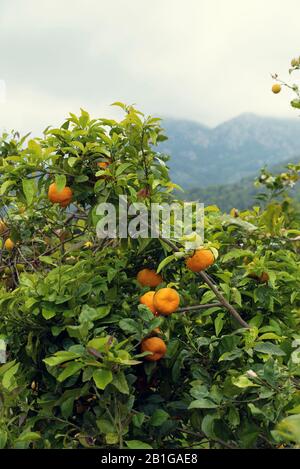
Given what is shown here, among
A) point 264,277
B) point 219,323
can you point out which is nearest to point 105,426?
point 219,323

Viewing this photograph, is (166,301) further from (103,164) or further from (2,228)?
(2,228)

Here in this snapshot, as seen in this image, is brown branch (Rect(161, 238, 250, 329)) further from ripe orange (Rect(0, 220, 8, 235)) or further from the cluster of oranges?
ripe orange (Rect(0, 220, 8, 235))

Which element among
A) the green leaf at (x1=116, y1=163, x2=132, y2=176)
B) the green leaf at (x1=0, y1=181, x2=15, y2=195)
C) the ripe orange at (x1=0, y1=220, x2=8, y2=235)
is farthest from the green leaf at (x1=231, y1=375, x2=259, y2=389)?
the ripe orange at (x1=0, y1=220, x2=8, y2=235)

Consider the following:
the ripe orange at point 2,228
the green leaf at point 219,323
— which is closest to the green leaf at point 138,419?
the green leaf at point 219,323

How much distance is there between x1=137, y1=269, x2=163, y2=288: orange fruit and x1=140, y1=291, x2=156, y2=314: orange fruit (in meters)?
0.14

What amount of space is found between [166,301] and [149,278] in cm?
28

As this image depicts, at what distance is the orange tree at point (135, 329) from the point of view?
1.86m

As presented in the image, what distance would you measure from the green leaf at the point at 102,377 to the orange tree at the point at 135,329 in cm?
1

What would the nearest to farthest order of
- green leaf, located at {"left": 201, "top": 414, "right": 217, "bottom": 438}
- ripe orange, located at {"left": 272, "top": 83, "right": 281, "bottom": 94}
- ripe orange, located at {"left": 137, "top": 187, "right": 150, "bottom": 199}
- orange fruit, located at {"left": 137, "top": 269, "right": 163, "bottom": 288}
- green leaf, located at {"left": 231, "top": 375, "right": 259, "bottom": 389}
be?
1. green leaf, located at {"left": 231, "top": 375, "right": 259, "bottom": 389}
2. green leaf, located at {"left": 201, "top": 414, "right": 217, "bottom": 438}
3. ripe orange, located at {"left": 137, "top": 187, "right": 150, "bottom": 199}
4. orange fruit, located at {"left": 137, "top": 269, "right": 163, "bottom": 288}
5. ripe orange, located at {"left": 272, "top": 83, "right": 281, "bottom": 94}

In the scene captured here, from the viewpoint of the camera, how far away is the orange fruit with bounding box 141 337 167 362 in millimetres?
2033
